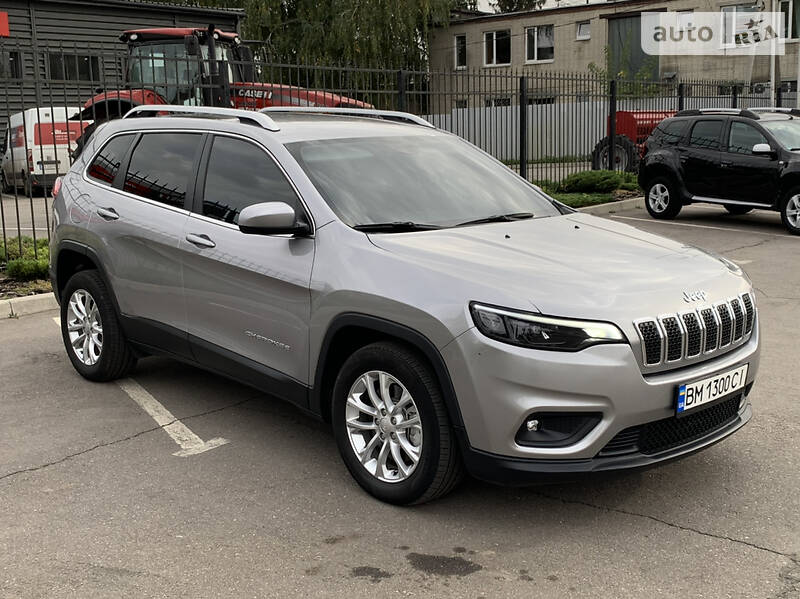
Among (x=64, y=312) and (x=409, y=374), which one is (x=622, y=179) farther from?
(x=409, y=374)

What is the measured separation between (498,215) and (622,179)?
13001 mm

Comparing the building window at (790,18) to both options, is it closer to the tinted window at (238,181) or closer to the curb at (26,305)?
the curb at (26,305)

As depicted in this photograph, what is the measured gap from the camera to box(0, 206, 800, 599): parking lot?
10.8 ft

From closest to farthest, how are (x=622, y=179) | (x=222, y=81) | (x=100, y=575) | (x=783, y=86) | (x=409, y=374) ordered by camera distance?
(x=100, y=575) < (x=409, y=374) < (x=222, y=81) < (x=622, y=179) < (x=783, y=86)

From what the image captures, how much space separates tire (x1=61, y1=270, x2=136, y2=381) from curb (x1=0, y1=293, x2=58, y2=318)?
220cm

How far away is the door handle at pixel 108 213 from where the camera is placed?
5414 millimetres

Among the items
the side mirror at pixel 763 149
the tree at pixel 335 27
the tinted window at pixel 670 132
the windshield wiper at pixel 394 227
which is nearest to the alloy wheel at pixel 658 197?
the tinted window at pixel 670 132

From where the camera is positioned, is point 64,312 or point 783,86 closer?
point 64,312

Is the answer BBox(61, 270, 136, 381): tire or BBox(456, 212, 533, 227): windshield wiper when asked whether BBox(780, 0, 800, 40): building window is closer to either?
BBox(456, 212, 533, 227): windshield wiper

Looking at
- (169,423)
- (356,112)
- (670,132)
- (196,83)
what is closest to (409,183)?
(356,112)

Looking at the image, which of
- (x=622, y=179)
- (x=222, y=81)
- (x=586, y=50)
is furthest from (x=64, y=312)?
(x=586, y=50)

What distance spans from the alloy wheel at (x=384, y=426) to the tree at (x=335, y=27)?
28259mm

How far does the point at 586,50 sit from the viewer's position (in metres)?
35.7

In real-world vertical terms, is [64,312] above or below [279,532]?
above
